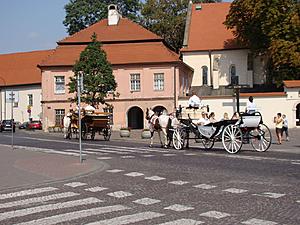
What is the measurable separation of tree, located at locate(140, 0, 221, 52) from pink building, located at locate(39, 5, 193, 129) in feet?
37.2

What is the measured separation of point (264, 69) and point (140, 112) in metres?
16.7

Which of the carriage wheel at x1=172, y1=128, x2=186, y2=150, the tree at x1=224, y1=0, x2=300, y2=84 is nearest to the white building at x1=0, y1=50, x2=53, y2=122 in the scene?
the tree at x1=224, y1=0, x2=300, y2=84

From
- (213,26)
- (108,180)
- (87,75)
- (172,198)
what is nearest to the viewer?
(172,198)

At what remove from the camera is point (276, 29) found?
158 feet

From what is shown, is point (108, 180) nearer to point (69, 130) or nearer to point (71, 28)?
point (69, 130)

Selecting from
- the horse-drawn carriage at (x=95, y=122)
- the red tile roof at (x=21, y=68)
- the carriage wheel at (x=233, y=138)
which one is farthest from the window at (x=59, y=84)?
the carriage wheel at (x=233, y=138)

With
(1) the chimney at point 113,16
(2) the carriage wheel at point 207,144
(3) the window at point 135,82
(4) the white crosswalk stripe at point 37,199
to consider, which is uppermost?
(1) the chimney at point 113,16

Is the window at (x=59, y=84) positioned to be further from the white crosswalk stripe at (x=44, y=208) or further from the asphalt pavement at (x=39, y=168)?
the white crosswalk stripe at (x=44, y=208)

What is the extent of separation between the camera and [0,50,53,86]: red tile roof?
261ft

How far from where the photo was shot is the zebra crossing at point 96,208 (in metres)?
7.72

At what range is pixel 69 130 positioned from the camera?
32.9m

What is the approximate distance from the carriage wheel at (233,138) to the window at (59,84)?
38031 millimetres

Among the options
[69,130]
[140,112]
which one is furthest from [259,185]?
[140,112]

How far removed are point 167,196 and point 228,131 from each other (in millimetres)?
9661
